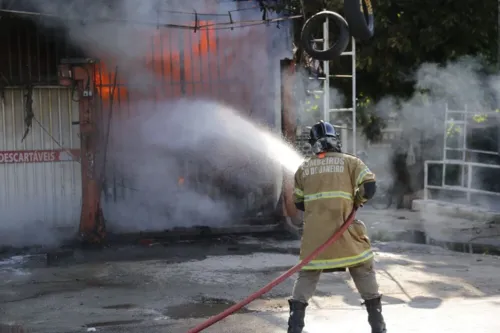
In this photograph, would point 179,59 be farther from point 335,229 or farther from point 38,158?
point 335,229

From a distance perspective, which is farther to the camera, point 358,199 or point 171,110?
point 171,110

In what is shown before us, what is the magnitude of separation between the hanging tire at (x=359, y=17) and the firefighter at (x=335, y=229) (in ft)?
11.9

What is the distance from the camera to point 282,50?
11.5 m

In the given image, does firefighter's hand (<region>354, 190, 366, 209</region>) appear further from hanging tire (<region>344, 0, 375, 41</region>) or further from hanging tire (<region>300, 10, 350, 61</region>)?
hanging tire (<region>300, 10, 350, 61</region>)

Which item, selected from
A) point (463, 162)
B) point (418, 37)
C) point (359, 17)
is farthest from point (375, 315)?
point (418, 37)

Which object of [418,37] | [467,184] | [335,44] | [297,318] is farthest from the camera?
[418,37]

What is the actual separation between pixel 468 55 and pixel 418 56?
1099 millimetres

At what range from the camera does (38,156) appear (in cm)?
1127

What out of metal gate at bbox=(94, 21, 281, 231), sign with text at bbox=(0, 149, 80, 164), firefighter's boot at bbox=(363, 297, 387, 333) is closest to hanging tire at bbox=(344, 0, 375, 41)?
metal gate at bbox=(94, 21, 281, 231)

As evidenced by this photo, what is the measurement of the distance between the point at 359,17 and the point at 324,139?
3.68m

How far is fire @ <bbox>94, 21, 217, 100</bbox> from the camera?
11.3 metres

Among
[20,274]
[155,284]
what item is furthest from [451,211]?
[20,274]

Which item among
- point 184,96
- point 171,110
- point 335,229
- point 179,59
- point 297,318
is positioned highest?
point 179,59

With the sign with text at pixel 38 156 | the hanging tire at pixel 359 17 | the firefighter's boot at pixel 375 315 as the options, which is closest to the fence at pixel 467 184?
the hanging tire at pixel 359 17
